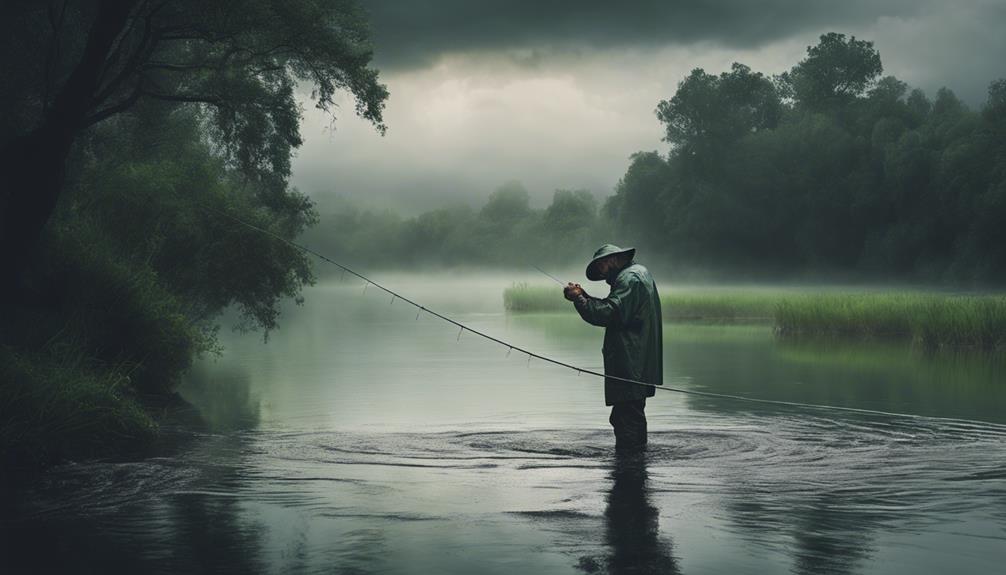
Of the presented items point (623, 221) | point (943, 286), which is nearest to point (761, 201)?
point (623, 221)

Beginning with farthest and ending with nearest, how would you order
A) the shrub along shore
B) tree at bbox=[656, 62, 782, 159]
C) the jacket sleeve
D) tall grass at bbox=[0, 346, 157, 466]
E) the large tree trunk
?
tree at bbox=[656, 62, 782, 159] < the shrub along shore < the large tree trunk < the jacket sleeve < tall grass at bbox=[0, 346, 157, 466]

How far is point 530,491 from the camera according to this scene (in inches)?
411

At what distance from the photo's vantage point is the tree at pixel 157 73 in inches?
632

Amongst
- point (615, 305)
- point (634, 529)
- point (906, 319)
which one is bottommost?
point (634, 529)

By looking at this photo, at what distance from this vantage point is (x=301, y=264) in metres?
29.2

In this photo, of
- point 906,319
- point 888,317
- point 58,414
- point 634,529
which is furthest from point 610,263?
point 888,317

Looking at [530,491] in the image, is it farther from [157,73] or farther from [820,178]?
[820,178]

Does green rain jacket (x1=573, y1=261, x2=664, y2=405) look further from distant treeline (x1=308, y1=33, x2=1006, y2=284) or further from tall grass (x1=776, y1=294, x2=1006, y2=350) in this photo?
distant treeline (x1=308, y1=33, x2=1006, y2=284)

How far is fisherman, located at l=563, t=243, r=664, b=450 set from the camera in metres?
12.2

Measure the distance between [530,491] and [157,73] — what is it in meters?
19.4

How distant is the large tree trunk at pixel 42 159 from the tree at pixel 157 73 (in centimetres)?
1

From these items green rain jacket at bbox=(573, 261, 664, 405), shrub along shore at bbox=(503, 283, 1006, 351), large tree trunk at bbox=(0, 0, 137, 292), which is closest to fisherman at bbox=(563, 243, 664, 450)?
green rain jacket at bbox=(573, 261, 664, 405)

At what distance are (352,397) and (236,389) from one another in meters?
3.59

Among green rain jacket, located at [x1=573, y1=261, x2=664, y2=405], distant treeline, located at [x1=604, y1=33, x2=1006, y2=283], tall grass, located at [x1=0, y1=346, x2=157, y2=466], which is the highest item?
distant treeline, located at [x1=604, y1=33, x2=1006, y2=283]
